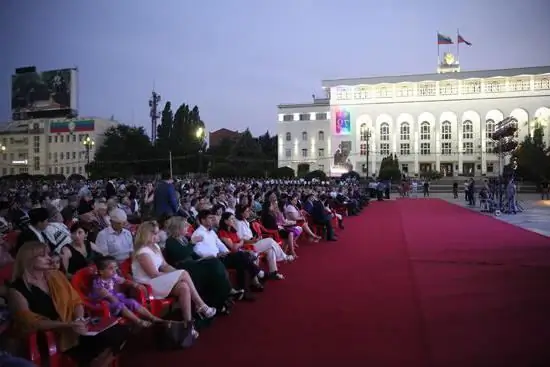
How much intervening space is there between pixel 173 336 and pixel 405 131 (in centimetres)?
7646

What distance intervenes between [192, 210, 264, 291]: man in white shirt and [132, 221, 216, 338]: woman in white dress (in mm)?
1042

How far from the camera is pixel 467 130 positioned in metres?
75.0

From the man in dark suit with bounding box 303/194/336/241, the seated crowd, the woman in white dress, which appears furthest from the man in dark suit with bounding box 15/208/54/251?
the man in dark suit with bounding box 303/194/336/241

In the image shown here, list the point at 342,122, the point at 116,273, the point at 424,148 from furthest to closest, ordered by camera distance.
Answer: the point at 342,122, the point at 424,148, the point at 116,273

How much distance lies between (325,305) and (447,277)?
2484 mm

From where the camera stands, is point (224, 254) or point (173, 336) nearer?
point (173, 336)

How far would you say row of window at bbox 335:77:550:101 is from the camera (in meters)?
73.1

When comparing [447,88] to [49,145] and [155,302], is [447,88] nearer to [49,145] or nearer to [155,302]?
[49,145]

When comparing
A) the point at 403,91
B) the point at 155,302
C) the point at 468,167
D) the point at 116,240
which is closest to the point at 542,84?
the point at 468,167

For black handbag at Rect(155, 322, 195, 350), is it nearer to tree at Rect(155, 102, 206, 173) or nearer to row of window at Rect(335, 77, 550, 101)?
tree at Rect(155, 102, 206, 173)

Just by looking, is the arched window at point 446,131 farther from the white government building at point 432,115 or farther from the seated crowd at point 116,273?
the seated crowd at point 116,273

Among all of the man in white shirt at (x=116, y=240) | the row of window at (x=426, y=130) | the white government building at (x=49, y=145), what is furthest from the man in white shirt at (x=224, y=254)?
the white government building at (x=49, y=145)

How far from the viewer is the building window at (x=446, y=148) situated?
247 ft

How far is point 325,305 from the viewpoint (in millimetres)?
5699
